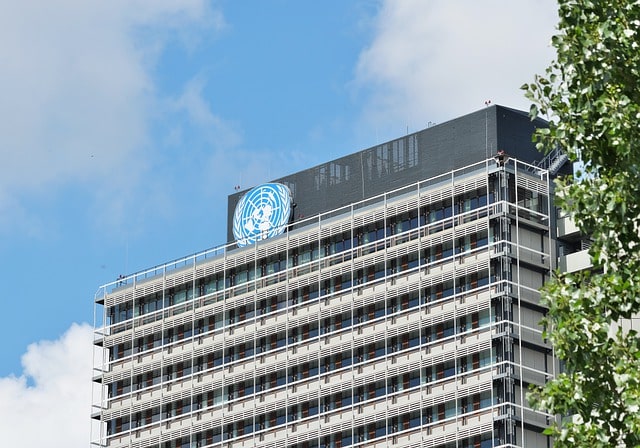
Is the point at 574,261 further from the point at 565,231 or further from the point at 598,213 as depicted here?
the point at 598,213

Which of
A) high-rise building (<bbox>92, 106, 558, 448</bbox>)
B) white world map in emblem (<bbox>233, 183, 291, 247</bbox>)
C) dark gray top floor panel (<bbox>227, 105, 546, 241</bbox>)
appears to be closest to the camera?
high-rise building (<bbox>92, 106, 558, 448</bbox>)

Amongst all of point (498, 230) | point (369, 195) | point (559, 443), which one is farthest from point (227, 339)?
point (559, 443)

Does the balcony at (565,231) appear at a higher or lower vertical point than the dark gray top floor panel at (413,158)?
lower

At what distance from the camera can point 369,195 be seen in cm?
18925

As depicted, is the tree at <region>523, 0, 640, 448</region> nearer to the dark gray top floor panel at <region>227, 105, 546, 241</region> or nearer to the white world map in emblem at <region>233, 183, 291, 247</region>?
the dark gray top floor panel at <region>227, 105, 546, 241</region>

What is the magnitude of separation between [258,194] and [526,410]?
138 ft

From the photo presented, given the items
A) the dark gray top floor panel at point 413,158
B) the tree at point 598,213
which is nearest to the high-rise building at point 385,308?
the dark gray top floor panel at point 413,158

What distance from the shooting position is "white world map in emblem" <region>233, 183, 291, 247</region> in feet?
642

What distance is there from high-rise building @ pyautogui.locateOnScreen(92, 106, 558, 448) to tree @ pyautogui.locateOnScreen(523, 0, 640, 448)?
10984 cm

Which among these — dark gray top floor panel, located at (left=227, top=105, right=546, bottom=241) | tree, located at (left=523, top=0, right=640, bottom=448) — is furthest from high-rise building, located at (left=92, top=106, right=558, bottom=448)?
tree, located at (left=523, top=0, right=640, bottom=448)

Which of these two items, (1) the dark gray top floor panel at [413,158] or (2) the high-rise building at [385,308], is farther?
(1) the dark gray top floor panel at [413,158]

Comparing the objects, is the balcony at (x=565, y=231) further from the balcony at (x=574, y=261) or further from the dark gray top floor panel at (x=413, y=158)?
the dark gray top floor panel at (x=413, y=158)

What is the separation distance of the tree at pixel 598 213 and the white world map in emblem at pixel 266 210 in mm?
137822

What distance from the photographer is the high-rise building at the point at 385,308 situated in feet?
566
